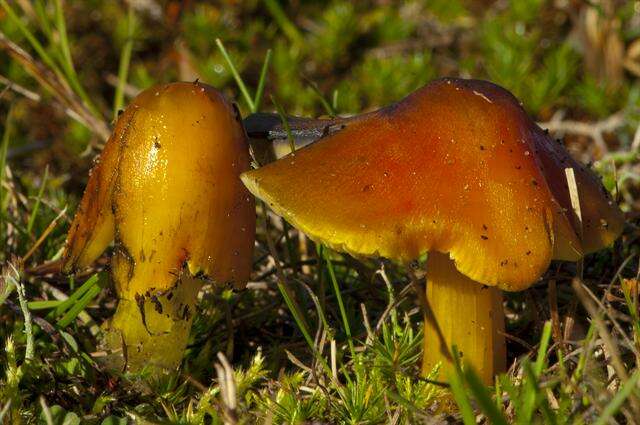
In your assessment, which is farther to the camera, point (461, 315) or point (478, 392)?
point (461, 315)

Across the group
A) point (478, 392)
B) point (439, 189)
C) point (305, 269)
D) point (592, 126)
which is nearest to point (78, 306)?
point (305, 269)

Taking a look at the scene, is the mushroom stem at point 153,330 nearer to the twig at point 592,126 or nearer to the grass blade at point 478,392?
the grass blade at point 478,392

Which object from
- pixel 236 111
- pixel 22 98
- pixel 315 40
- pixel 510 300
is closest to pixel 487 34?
pixel 315 40

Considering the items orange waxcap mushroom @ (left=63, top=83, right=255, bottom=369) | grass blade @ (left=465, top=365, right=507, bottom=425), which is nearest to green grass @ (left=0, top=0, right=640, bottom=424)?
grass blade @ (left=465, top=365, right=507, bottom=425)

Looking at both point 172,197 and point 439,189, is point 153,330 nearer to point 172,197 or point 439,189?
point 172,197

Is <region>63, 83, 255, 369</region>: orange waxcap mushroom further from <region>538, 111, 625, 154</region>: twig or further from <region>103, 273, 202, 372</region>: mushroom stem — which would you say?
<region>538, 111, 625, 154</region>: twig

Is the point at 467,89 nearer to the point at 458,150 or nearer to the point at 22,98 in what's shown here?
the point at 458,150

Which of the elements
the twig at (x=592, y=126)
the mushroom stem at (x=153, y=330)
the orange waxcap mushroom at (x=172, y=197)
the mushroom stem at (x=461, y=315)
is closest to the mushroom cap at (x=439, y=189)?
the orange waxcap mushroom at (x=172, y=197)
